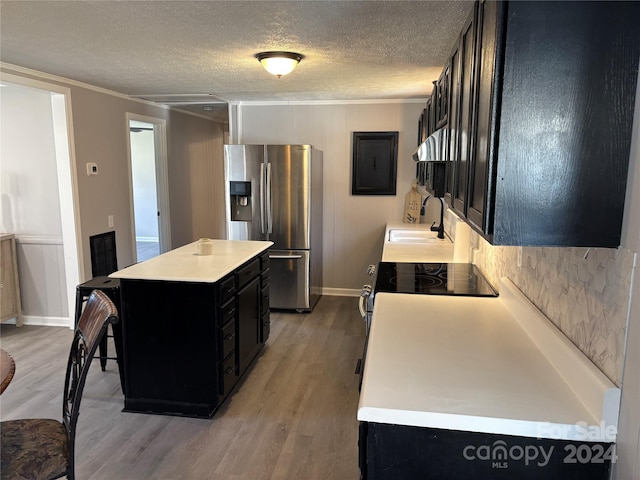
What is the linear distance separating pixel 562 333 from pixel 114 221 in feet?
14.1

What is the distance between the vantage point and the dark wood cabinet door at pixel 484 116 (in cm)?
113

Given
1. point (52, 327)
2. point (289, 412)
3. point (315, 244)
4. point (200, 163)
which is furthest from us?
point (200, 163)

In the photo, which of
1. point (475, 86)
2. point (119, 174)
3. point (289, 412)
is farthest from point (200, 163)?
point (475, 86)

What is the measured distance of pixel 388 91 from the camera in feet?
14.6

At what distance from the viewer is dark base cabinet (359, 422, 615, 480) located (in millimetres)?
1163

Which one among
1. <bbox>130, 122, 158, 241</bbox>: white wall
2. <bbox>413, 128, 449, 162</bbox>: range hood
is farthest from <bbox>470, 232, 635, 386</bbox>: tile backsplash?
<bbox>130, 122, 158, 241</bbox>: white wall

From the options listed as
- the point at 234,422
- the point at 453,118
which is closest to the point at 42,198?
the point at 234,422

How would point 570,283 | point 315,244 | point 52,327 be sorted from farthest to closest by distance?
point 315,244 < point 52,327 < point 570,283

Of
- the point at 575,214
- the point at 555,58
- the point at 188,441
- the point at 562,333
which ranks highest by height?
the point at 555,58

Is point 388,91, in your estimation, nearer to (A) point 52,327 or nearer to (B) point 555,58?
(B) point 555,58

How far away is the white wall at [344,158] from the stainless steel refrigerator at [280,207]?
1.59ft

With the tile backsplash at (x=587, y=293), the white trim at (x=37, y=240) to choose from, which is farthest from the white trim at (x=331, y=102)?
the tile backsplash at (x=587, y=293)

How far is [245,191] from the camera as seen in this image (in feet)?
15.3

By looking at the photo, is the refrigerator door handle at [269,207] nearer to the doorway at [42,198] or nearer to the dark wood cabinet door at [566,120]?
the doorway at [42,198]
